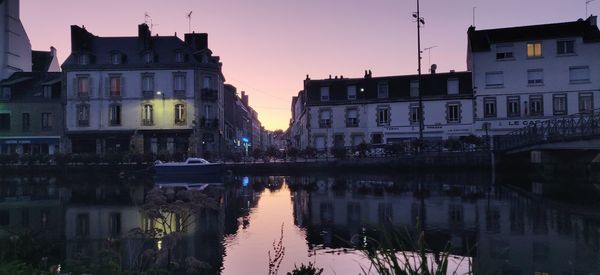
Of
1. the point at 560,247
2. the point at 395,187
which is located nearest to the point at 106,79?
the point at 395,187

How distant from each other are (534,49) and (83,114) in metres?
46.7

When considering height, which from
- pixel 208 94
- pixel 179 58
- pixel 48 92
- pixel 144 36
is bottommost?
pixel 208 94

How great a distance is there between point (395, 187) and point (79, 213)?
16.7m

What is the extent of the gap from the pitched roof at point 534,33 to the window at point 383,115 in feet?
34.7

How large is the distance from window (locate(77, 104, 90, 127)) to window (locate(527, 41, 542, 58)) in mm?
45613

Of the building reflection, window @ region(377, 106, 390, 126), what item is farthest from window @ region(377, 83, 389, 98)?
the building reflection

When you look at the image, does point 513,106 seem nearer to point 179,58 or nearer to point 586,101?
point 586,101

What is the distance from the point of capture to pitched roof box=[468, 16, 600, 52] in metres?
48.5

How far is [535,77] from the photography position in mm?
49406

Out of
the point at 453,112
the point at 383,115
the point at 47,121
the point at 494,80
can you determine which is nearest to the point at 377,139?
the point at 383,115

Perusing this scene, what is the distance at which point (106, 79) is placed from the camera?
52.7 meters

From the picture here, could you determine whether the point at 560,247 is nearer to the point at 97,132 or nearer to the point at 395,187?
the point at 395,187

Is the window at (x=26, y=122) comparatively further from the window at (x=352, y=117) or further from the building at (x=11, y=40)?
the window at (x=352, y=117)

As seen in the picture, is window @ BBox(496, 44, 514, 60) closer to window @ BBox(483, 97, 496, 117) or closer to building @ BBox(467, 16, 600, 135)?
building @ BBox(467, 16, 600, 135)
